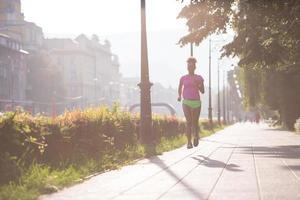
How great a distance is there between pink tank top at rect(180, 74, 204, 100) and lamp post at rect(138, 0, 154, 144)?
165 inches

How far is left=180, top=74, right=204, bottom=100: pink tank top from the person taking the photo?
45.1 feet

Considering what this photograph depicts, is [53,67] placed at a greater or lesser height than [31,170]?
greater

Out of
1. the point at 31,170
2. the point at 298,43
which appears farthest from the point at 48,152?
the point at 298,43

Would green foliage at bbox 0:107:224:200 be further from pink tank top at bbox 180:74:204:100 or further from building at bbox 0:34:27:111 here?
building at bbox 0:34:27:111

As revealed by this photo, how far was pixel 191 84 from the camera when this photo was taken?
13.8 metres

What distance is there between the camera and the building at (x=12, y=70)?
99750 millimetres

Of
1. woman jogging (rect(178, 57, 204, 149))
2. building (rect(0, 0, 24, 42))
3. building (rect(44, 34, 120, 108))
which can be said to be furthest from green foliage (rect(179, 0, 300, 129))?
building (rect(44, 34, 120, 108))

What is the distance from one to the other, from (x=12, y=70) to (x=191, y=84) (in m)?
93.5

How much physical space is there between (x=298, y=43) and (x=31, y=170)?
495 inches

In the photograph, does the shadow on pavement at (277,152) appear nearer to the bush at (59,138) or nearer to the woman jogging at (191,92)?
the woman jogging at (191,92)

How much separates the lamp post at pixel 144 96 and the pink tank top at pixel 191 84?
4196 millimetres

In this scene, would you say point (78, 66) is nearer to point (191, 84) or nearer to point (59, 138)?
point (191, 84)

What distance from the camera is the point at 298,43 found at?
19.7 meters

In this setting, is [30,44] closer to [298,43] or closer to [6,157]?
[298,43]
